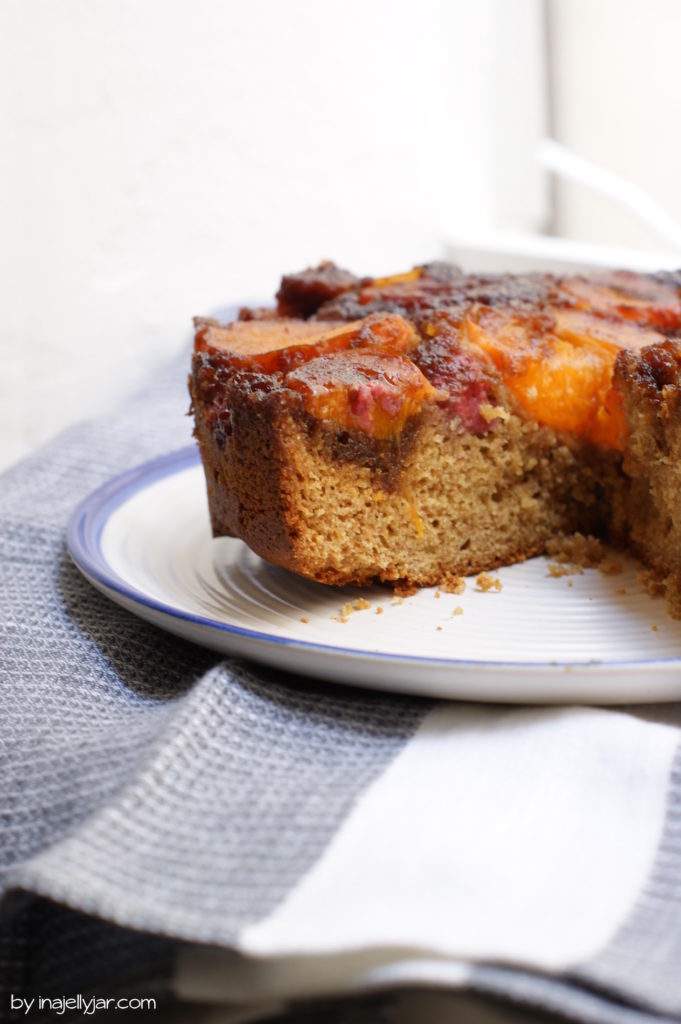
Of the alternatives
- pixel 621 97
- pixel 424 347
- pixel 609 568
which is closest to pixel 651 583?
pixel 609 568

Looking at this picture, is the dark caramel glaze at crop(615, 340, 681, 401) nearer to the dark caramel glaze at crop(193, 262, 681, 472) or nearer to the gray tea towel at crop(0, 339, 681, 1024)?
the dark caramel glaze at crop(193, 262, 681, 472)

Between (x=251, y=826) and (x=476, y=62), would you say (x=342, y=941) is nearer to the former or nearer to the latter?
(x=251, y=826)

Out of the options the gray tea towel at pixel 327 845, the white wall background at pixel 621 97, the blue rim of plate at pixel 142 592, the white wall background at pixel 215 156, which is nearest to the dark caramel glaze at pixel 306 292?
the blue rim of plate at pixel 142 592

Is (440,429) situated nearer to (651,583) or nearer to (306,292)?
(651,583)

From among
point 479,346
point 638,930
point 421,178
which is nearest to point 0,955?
point 638,930

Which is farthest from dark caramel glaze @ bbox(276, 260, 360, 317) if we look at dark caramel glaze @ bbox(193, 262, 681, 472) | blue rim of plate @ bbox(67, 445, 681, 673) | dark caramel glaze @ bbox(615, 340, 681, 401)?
dark caramel glaze @ bbox(615, 340, 681, 401)

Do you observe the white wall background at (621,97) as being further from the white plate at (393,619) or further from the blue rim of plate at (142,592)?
the white plate at (393,619)

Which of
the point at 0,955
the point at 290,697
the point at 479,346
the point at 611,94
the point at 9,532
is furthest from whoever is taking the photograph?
the point at 611,94
